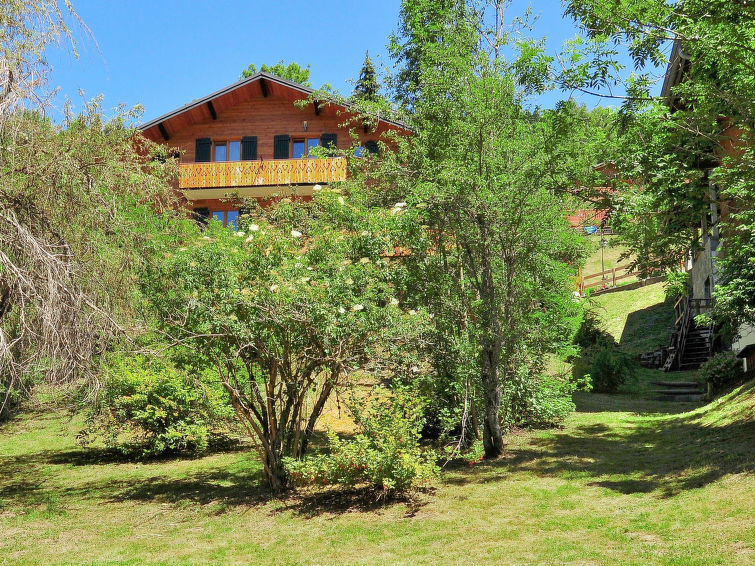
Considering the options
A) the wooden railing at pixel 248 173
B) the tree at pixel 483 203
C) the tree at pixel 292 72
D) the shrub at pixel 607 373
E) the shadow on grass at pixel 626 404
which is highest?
the tree at pixel 292 72

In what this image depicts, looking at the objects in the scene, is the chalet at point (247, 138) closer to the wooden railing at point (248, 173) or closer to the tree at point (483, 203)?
the wooden railing at point (248, 173)

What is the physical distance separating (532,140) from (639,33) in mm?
2255

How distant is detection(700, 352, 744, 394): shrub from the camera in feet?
56.3

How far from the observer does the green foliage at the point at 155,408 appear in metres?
14.0

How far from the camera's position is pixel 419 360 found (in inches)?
472

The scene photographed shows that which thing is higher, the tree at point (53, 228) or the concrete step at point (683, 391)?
the tree at point (53, 228)

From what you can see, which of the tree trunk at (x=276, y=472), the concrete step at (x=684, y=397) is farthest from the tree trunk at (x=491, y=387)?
the concrete step at (x=684, y=397)

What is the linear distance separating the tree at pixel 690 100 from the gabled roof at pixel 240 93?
1699 cm

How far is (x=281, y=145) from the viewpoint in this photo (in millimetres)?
29312

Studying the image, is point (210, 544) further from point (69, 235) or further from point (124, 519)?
point (69, 235)

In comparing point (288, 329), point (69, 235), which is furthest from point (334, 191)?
point (69, 235)

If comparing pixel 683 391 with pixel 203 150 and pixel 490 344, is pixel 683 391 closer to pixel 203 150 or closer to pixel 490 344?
pixel 490 344

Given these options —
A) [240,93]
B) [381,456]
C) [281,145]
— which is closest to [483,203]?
[381,456]

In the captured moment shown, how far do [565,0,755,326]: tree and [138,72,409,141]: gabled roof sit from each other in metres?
17.0
